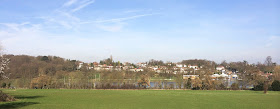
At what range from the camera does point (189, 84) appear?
4184 cm

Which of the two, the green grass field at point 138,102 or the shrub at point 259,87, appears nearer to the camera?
the green grass field at point 138,102

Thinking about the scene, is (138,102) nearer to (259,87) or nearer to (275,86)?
(259,87)

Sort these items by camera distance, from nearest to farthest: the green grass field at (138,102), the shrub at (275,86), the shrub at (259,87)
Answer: the green grass field at (138,102) < the shrub at (275,86) < the shrub at (259,87)

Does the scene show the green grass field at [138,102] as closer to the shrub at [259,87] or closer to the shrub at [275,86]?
the shrub at [259,87]

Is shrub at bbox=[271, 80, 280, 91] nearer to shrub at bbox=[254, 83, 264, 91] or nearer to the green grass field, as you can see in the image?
shrub at bbox=[254, 83, 264, 91]

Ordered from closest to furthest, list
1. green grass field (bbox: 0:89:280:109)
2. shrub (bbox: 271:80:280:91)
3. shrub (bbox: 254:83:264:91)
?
green grass field (bbox: 0:89:280:109)
shrub (bbox: 271:80:280:91)
shrub (bbox: 254:83:264:91)

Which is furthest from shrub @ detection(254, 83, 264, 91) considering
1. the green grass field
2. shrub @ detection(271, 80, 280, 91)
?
the green grass field

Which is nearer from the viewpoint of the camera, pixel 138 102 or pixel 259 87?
pixel 138 102

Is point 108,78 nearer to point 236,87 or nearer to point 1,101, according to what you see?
point 236,87

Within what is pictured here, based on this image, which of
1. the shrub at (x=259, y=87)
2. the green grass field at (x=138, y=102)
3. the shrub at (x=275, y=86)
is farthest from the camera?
the shrub at (x=259, y=87)

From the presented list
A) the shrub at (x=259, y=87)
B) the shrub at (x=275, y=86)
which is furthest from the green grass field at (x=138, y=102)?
the shrub at (x=275, y=86)

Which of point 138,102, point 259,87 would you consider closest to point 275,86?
point 259,87

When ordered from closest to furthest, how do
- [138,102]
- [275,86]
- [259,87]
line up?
[138,102], [275,86], [259,87]

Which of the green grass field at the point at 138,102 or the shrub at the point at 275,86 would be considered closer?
the green grass field at the point at 138,102
